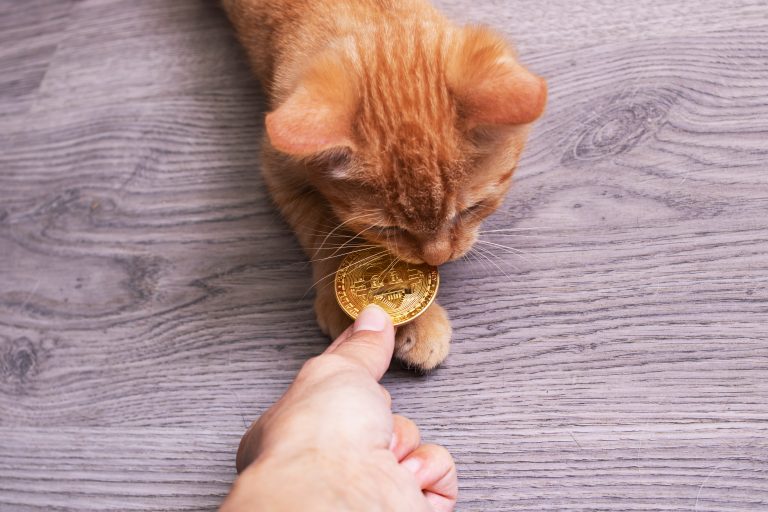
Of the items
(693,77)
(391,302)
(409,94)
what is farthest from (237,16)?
(693,77)

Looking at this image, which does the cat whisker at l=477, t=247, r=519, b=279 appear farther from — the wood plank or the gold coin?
the wood plank

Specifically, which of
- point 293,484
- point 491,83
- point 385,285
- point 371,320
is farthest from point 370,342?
point 491,83

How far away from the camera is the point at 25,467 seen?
1.33 metres

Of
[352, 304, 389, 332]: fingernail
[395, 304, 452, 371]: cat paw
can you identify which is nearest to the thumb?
[352, 304, 389, 332]: fingernail

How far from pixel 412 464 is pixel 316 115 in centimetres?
58

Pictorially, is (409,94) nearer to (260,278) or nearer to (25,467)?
(260,278)

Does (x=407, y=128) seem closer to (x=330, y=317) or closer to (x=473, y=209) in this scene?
(x=473, y=209)

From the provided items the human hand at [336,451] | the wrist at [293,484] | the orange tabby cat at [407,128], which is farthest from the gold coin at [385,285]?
the wrist at [293,484]

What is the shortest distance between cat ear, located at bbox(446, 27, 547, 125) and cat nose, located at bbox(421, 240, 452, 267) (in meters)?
0.22

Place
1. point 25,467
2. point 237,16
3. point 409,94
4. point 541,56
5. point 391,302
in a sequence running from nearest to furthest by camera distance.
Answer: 1. point 409,94
2. point 391,302
3. point 25,467
4. point 541,56
5. point 237,16

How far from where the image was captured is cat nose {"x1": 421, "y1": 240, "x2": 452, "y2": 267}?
1.09 metres

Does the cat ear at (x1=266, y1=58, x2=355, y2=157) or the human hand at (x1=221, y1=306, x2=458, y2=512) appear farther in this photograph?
the cat ear at (x1=266, y1=58, x2=355, y2=157)

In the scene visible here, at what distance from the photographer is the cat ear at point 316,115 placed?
88cm

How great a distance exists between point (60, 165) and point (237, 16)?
2.06 ft
